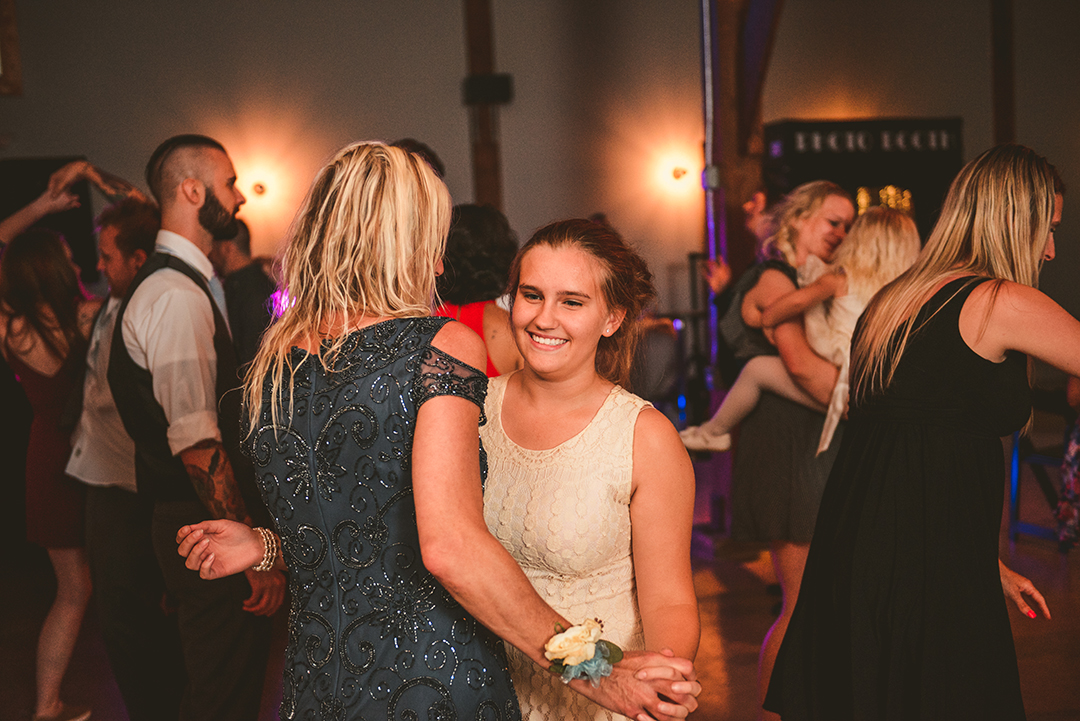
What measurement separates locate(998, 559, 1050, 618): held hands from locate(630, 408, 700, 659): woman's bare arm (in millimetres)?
855

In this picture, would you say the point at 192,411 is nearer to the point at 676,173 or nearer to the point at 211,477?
the point at 211,477

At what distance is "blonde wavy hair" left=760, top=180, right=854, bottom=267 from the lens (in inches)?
131

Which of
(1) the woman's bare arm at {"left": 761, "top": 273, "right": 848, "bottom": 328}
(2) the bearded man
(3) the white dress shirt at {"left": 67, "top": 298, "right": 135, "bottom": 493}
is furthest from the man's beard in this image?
(1) the woman's bare arm at {"left": 761, "top": 273, "right": 848, "bottom": 328}

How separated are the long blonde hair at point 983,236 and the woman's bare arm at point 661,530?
27.0 inches

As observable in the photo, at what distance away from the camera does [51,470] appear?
344 cm

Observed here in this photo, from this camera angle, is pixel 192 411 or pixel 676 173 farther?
pixel 676 173

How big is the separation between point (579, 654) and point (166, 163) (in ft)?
6.12

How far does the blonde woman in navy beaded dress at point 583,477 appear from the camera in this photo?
5.07 feet

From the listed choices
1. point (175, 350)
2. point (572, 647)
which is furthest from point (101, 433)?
point (572, 647)

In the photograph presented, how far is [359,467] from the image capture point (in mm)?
1282

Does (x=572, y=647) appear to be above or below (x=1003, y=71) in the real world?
below

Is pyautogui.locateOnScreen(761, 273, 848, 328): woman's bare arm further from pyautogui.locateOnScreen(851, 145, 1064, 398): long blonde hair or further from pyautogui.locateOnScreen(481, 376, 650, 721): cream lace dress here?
pyautogui.locateOnScreen(481, 376, 650, 721): cream lace dress

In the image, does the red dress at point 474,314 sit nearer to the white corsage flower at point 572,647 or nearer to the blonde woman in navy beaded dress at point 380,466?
the blonde woman in navy beaded dress at point 380,466

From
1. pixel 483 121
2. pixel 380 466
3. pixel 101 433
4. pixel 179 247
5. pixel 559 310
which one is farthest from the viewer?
pixel 483 121
